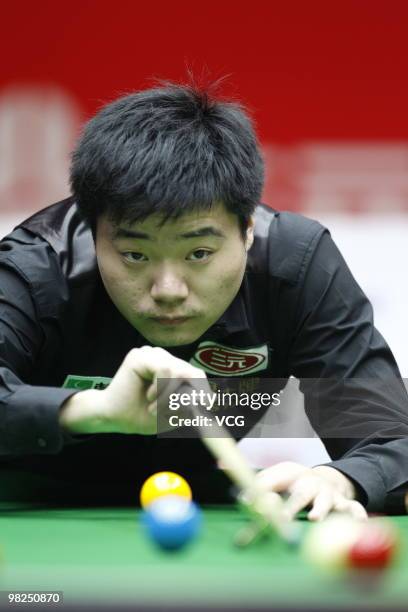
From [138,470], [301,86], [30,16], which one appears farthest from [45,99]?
[138,470]

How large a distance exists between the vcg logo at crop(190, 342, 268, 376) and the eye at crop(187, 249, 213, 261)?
18.2 inches

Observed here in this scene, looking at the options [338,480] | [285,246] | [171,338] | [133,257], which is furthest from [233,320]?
[338,480]

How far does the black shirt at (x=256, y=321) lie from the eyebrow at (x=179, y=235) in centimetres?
35

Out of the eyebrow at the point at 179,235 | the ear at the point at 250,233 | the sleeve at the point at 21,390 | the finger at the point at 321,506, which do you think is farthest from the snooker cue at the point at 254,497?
the ear at the point at 250,233

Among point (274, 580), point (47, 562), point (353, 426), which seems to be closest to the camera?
point (274, 580)

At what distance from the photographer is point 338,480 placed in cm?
227

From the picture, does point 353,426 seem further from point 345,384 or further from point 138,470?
point 138,470

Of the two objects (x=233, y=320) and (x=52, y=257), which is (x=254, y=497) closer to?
(x=233, y=320)

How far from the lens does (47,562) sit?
152cm

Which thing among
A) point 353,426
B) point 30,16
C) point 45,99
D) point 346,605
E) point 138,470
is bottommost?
point 138,470

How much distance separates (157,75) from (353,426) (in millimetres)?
2157

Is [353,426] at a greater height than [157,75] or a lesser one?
lesser

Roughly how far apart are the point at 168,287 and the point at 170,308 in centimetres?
8

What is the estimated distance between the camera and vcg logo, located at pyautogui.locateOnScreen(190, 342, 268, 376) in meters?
2.80
